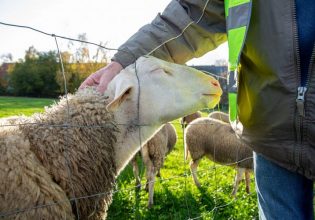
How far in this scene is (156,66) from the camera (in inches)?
85.5

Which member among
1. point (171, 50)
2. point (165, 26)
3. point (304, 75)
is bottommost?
point (304, 75)

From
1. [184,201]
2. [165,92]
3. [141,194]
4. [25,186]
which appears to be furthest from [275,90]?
[141,194]

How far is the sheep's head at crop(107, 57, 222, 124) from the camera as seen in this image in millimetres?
2193

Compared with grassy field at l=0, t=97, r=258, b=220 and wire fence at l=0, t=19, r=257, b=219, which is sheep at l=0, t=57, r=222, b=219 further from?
grassy field at l=0, t=97, r=258, b=220

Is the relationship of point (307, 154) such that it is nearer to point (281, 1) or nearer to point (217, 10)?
point (281, 1)

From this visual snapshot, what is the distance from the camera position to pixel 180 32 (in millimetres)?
1891

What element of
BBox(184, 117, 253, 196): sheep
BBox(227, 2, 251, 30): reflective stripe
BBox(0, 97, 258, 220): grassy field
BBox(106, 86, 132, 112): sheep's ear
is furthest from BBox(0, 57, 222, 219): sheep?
BBox(184, 117, 253, 196): sheep

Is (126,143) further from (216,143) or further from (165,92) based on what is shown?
(216,143)

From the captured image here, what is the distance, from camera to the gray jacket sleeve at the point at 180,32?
181 cm

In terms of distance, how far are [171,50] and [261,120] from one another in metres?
0.72

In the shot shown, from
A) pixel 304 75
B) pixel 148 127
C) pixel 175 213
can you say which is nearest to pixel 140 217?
pixel 175 213

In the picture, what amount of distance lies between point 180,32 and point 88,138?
30.2 inches

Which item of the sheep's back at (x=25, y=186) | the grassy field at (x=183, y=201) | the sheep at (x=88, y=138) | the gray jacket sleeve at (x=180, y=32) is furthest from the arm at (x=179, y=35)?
the grassy field at (x=183, y=201)

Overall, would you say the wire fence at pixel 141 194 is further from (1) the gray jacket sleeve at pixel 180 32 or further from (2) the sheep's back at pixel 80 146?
(1) the gray jacket sleeve at pixel 180 32
